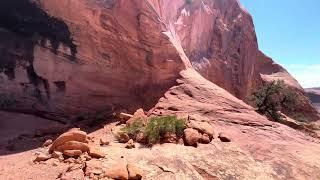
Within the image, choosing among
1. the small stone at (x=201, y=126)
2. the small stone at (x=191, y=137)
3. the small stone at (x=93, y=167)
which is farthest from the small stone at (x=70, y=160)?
the small stone at (x=201, y=126)

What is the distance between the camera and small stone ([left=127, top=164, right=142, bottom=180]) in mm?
7719

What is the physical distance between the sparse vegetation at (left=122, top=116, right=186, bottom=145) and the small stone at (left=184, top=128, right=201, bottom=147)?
0.63ft

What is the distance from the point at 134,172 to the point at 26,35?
27.9 ft

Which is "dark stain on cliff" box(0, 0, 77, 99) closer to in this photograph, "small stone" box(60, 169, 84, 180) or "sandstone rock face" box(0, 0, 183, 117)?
"sandstone rock face" box(0, 0, 183, 117)

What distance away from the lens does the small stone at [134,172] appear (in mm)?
7719

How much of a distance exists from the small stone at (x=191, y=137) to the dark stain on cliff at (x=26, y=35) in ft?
19.4

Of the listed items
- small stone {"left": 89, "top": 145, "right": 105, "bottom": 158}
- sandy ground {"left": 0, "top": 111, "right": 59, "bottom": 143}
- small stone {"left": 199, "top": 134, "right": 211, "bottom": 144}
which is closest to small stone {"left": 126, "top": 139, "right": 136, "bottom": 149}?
small stone {"left": 89, "top": 145, "right": 105, "bottom": 158}

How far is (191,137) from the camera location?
988 centimetres

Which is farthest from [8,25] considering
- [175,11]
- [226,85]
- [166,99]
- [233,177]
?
[226,85]

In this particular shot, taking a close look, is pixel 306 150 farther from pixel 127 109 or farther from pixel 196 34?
pixel 196 34

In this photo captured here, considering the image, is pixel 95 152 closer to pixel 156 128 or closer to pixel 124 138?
pixel 124 138

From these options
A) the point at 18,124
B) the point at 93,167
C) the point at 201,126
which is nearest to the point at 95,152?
the point at 93,167

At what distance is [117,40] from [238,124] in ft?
16.8

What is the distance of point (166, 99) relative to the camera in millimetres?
13211
